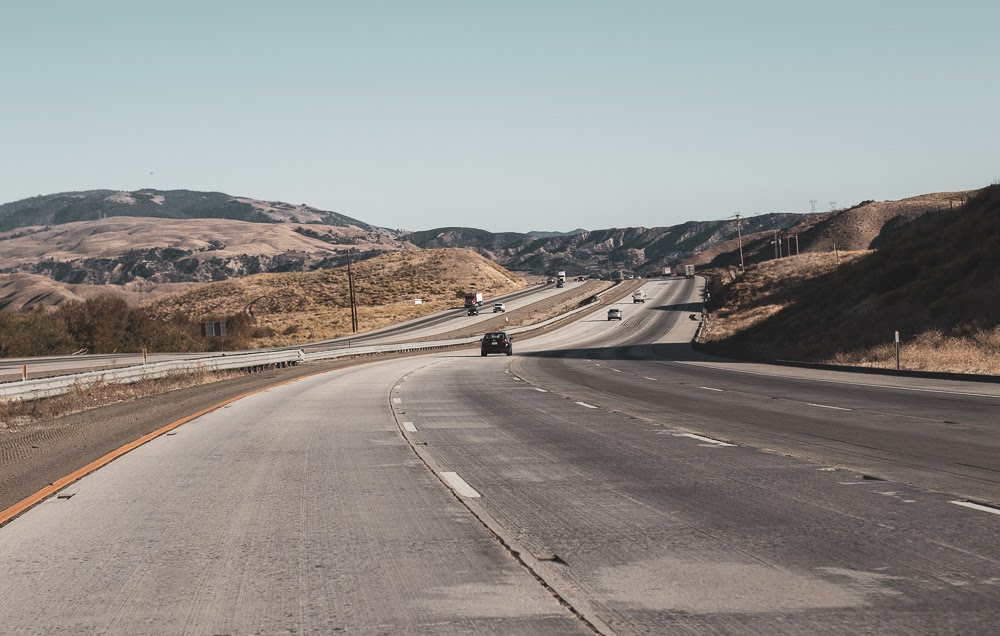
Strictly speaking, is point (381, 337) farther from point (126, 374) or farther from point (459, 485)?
point (459, 485)

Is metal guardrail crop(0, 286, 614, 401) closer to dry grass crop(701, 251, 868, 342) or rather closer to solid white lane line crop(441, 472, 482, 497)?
solid white lane line crop(441, 472, 482, 497)

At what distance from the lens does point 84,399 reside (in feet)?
79.5

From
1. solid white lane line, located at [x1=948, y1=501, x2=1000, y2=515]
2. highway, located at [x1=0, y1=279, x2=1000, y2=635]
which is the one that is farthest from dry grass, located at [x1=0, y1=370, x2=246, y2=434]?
solid white lane line, located at [x1=948, y1=501, x2=1000, y2=515]

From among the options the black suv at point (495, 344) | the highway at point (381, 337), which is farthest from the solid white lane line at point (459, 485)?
the highway at point (381, 337)

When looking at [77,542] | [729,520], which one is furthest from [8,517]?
[729,520]

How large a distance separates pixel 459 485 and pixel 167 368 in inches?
1022

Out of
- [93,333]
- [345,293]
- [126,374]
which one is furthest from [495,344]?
[345,293]

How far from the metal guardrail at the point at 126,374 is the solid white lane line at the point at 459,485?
48.5 feet

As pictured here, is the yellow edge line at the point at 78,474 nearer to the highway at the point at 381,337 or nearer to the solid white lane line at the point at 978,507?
the solid white lane line at the point at 978,507

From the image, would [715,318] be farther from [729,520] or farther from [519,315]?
[729,520]

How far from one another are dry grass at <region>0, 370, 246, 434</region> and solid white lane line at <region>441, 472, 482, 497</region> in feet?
36.3

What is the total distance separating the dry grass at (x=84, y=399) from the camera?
66.2 ft

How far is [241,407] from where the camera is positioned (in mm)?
21438

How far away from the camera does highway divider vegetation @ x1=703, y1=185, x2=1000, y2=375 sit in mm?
34281
